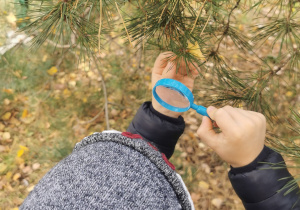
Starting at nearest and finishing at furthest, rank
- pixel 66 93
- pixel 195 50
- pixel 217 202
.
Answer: pixel 195 50
pixel 217 202
pixel 66 93

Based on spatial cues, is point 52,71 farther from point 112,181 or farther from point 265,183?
point 265,183

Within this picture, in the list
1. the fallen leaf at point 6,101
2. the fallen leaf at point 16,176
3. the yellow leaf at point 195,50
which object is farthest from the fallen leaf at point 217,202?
the fallen leaf at point 6,101

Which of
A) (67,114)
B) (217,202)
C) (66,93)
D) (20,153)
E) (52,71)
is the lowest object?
(217,202)

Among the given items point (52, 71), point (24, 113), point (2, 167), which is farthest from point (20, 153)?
point (52, 71)

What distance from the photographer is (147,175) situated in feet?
2.58

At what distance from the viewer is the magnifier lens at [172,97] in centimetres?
104

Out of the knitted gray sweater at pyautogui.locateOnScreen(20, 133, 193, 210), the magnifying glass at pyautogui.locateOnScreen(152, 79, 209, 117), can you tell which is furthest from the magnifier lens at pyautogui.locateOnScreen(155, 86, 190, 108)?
the knitted gray sweater at pyautogui.locateOnScreen(20, 133, 193, 210)

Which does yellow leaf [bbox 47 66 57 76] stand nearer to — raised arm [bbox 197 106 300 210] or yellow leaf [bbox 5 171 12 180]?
yellow leaf [bbox 5 171 12 180]

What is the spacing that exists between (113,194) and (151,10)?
1.99ft

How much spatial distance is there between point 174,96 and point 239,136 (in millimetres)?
381

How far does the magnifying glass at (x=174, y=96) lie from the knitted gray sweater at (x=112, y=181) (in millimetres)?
260

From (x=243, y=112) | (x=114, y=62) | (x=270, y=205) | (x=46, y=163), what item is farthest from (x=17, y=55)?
(x=270, y=205)

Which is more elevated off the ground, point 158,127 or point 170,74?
point 170,74

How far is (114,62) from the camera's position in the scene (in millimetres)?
2480
